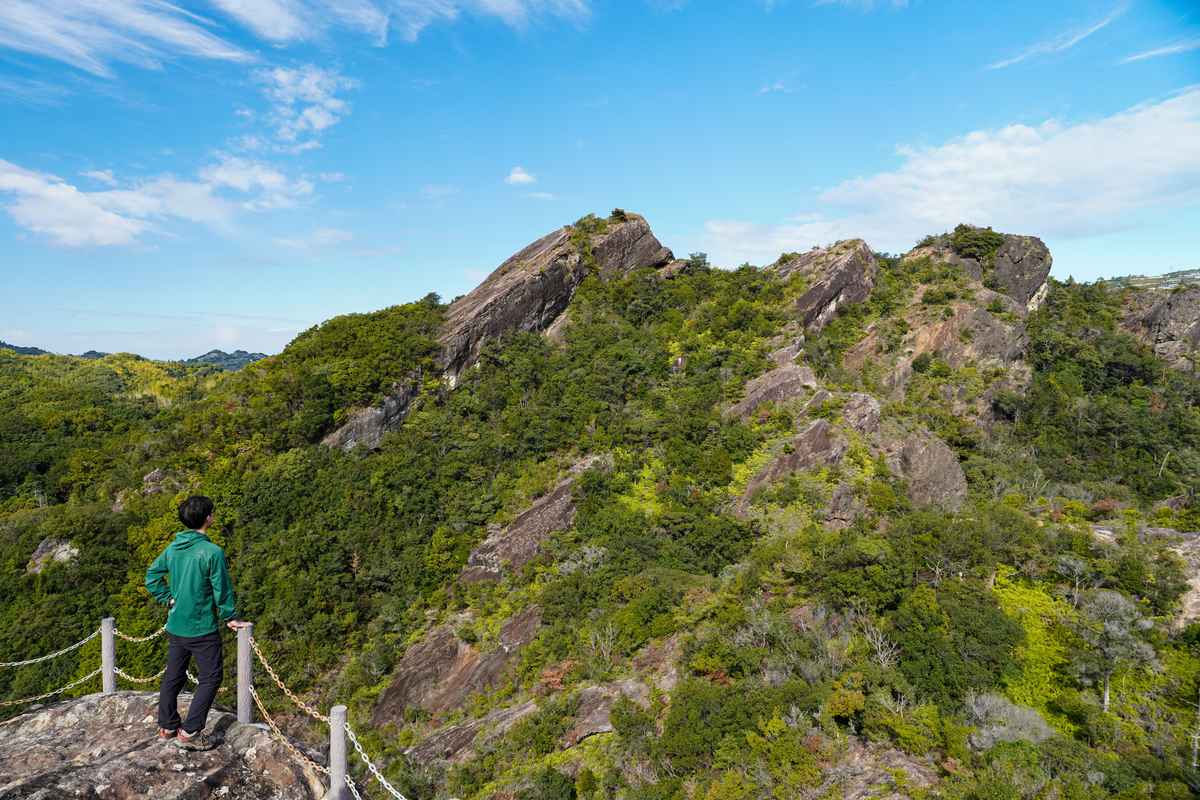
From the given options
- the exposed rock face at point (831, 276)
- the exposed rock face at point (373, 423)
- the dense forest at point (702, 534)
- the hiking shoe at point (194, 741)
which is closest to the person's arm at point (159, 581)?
the hiking shoe at point (194, 741)

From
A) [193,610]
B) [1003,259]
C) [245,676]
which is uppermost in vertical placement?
[1003,259]

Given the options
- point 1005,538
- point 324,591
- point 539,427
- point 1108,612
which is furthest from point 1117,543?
point 324,591

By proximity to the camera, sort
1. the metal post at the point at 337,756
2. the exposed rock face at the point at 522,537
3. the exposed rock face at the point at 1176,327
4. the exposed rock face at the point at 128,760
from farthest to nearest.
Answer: the exposed rock face at the point at 1176,327, the exposed rock face at the point at 522,537, the metal post at the point at 337,756, the exposed rock face at the point at 128,760

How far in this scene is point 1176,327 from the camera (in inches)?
1964

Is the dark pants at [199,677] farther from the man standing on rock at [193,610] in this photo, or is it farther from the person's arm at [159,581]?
the person's arm at [159,581]

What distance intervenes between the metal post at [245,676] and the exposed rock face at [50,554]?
28.4 meters

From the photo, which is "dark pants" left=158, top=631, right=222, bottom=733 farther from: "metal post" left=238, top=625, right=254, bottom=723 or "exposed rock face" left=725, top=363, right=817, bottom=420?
"exposed rock face" left=725, top=363, right=817, bottom=420

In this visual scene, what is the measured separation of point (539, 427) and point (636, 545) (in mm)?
10046

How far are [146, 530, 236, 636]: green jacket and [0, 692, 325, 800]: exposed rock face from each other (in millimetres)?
1370

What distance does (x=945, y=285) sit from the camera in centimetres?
4566

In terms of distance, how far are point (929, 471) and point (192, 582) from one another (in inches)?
1222

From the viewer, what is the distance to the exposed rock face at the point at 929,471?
28.5 meters

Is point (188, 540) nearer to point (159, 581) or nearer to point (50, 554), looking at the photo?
point (159, 581)

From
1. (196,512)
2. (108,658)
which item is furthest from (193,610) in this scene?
(108,658)
